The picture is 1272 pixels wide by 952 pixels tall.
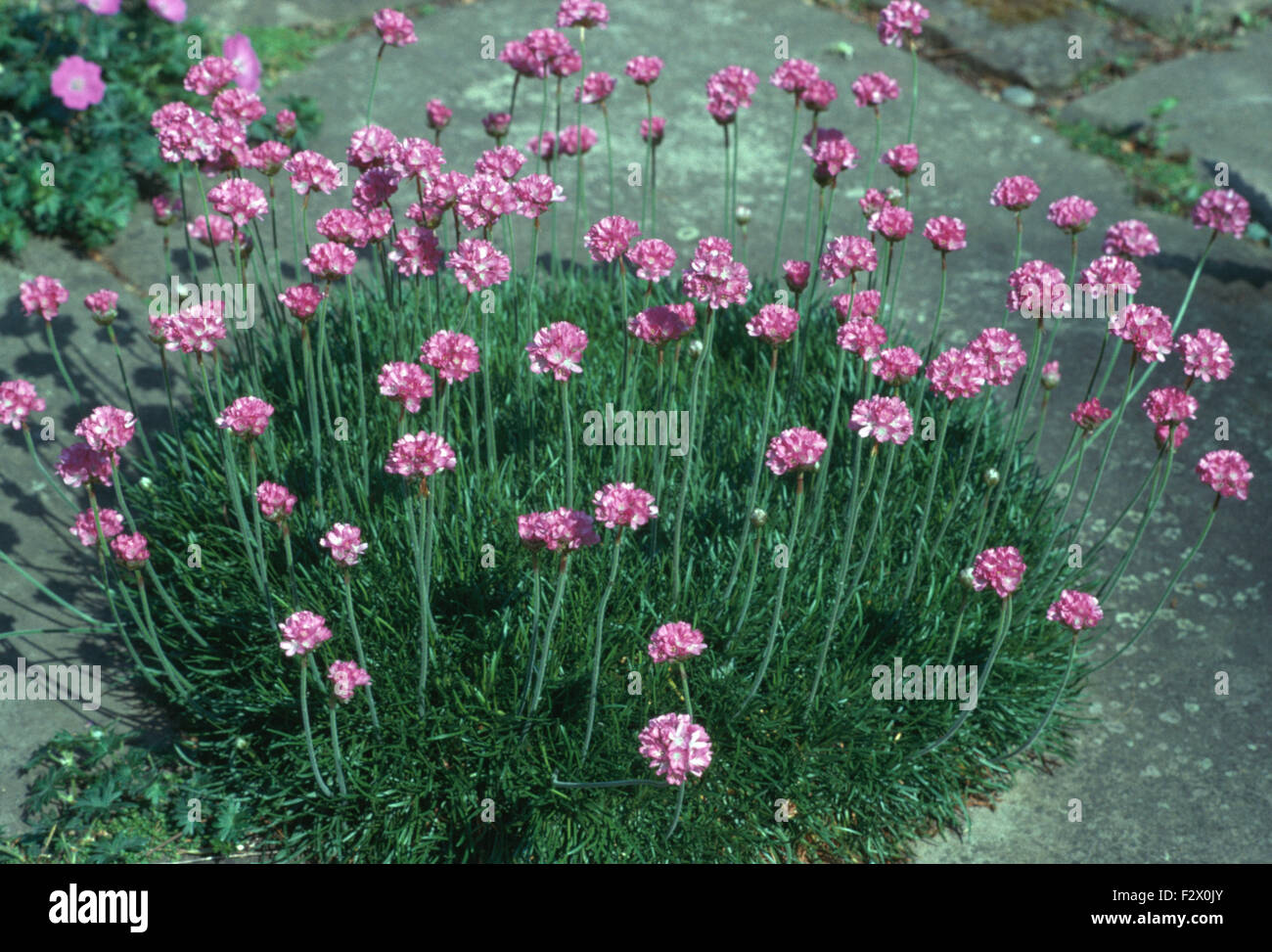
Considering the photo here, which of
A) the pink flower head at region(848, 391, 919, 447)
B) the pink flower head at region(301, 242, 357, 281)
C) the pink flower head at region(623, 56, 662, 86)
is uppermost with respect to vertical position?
the pink flower head at region(623, 56, 662, 86)

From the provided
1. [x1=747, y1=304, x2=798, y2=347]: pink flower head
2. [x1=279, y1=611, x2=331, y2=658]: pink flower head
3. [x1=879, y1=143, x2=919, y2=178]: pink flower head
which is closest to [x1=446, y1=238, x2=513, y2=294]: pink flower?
[x1=747, y1=304, x2=798, y2=347]: pink flower head

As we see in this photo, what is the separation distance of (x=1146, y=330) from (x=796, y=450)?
943mm

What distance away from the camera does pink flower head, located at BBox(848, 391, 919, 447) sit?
303 centimetres

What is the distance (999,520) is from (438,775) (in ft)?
5.70

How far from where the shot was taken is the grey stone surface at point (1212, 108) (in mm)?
5965

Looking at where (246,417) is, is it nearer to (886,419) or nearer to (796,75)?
(886,419)

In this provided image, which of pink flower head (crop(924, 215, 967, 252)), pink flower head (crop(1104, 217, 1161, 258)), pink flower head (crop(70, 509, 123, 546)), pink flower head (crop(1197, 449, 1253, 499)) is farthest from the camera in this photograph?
pink flower head (crop(1104, 217, 1161, 258))

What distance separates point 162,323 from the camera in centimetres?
324

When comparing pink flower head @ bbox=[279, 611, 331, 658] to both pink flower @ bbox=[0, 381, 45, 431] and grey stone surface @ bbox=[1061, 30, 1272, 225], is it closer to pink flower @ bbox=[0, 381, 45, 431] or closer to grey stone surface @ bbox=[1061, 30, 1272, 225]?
pink flower @ bbox=[0, 381, 45, 431]

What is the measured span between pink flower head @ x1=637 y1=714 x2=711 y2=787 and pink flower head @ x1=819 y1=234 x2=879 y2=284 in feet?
4.71

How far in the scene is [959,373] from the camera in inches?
123
